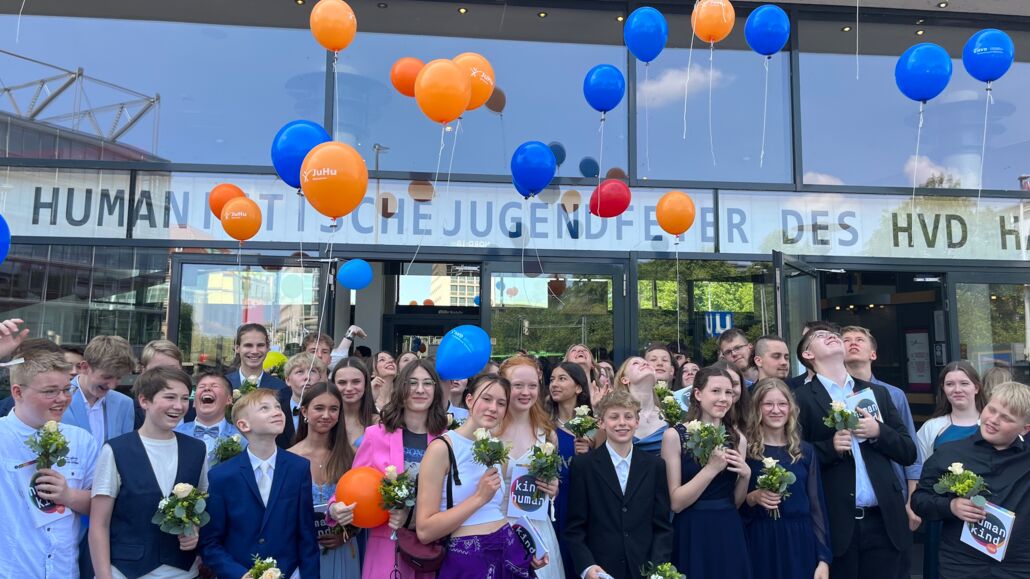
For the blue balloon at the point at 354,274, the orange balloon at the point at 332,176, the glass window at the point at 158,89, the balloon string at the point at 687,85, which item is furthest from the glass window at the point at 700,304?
the glass window at the point at 158,89

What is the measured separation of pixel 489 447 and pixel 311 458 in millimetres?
1234

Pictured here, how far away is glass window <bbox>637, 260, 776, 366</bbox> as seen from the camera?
794 cm

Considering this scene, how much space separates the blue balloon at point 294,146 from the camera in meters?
5.84

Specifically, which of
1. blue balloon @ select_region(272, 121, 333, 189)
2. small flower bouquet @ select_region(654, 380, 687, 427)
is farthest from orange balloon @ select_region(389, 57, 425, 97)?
small flower bouquet @ select_region(654, 380, 687, 427)

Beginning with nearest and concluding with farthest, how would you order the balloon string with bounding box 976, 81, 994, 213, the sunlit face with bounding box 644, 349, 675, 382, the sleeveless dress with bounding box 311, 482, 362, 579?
the sleeveless dress with bounding box 311, 482, 362, 579
the sunlit face with bounding box 644, 349, 675, 382
the balloon string with bounding box 976, 81, 994, 213

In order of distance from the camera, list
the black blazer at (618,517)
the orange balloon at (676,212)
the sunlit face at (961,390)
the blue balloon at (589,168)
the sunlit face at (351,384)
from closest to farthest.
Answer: the black blazer at (618,517), the sunlit face at (351,384), the sunlit face at (961,390), the orange balloon at (676,212), the blue balloon at (589,168)

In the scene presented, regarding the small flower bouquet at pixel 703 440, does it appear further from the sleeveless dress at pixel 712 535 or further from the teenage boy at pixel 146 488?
the teenage boy at pixel 146 488

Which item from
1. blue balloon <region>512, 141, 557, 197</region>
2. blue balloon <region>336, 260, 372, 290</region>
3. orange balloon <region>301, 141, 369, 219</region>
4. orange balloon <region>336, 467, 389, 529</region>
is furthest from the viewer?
blue balloon <region>336, 260, 372, 290</region>

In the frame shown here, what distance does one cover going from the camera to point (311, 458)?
3848mm

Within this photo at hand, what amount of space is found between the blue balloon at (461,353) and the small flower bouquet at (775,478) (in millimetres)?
1746

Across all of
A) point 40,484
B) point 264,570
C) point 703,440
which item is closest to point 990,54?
point 703,440

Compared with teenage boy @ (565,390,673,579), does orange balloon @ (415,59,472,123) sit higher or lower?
higher

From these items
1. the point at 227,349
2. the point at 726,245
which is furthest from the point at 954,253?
the point at 227,349

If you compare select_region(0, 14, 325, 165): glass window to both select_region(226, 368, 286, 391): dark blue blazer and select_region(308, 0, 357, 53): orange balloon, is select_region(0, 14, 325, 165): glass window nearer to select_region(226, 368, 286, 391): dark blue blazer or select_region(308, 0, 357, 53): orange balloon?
select_region(308, 0, 357, 53): orange balloon
